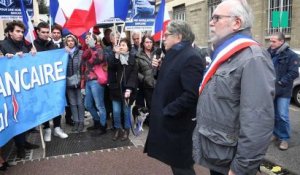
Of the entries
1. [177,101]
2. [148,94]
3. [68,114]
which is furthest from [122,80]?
[177,101]

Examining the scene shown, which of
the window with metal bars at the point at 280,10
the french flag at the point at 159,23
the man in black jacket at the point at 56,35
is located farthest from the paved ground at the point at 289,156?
the window with metal bars at the point at 280,10

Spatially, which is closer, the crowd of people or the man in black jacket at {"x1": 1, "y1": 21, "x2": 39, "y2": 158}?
the crowd of people

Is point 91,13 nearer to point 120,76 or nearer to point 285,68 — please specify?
point 120,76

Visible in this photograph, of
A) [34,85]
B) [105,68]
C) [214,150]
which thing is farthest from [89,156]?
[214,150]

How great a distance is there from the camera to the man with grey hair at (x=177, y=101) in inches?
116

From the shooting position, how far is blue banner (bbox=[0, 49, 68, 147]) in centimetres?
416

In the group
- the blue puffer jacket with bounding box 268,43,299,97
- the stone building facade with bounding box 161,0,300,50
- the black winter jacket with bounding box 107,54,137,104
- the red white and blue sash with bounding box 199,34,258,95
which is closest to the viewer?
the red white and blue sash with bounding box 199,34,258,95

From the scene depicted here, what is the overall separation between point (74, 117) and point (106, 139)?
0.86 meters

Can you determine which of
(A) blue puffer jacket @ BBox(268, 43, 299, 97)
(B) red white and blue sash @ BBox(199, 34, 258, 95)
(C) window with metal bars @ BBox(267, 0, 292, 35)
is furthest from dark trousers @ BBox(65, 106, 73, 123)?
(C) window with metal bars @ BBox(267, 0, 292, 35)

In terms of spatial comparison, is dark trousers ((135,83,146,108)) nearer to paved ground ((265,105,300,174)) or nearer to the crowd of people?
the crowd of people

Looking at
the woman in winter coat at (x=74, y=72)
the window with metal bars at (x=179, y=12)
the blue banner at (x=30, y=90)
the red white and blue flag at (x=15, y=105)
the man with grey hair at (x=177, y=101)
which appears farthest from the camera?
the window with metal bars at (x=179, y=12)

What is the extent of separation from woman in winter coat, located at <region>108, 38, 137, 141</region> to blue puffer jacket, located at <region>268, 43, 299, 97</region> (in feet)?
7.51

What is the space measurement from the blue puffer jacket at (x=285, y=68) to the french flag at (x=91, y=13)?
255 cm

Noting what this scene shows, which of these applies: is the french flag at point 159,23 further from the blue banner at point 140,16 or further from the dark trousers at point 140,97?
the dark trousers at point 140,97
